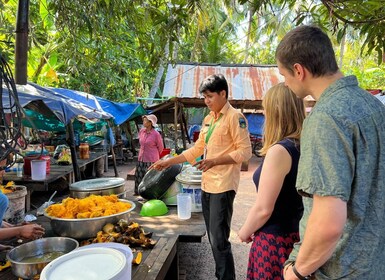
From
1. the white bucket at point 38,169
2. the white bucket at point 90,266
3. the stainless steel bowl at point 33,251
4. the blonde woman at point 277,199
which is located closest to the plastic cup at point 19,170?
the white bucket at point 38,169

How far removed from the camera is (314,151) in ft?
3.58

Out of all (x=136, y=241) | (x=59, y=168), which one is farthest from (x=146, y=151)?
(x=136, y=241)

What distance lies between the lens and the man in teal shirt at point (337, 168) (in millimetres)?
1060

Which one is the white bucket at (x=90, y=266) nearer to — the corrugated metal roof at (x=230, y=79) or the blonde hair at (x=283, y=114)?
the blonde hair at (x=283, y=114)

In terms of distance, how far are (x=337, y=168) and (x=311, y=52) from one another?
17.0 inches

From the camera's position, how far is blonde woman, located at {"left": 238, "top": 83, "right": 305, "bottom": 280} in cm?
171

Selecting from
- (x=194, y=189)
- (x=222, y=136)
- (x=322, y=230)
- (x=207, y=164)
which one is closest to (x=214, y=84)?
(x=222, y=136)

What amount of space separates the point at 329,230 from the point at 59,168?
6.62m

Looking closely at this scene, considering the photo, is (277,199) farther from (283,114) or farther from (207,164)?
(207,164)

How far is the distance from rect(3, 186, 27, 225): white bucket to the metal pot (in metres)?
0.91

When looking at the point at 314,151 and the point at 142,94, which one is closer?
the point at 314,151

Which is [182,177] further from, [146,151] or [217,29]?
[217,29]

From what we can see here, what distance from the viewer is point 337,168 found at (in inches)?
41.3

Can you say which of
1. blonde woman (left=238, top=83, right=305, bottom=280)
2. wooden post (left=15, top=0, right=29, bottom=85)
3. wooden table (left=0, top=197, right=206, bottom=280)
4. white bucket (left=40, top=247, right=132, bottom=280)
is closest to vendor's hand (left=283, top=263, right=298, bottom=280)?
blonde woman (left=238, top=83, right=305, bottom=280)
